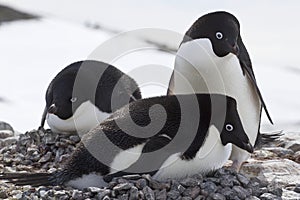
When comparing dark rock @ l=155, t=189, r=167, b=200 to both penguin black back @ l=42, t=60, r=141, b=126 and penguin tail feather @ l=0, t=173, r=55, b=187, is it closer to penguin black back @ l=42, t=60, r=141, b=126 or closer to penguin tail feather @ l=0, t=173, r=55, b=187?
penguin tail feather @ l=0, t=173, r=55, b=187

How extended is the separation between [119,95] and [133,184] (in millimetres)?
1225

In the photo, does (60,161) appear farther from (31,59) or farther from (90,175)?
(31,59)

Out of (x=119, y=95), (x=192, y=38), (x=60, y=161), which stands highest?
(x=192, y=38)

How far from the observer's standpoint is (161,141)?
9.40 feet

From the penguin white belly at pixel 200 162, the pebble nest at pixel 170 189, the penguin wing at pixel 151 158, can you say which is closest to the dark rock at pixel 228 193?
the pebble nest at pixel 170 189

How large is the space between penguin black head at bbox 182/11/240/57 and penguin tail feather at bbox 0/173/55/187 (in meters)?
0.81

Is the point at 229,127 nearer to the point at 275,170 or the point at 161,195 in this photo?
the point at 161,195

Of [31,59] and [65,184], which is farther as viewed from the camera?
[31,59]

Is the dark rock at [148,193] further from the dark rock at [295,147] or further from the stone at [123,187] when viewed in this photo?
the dark rock at [295,147]

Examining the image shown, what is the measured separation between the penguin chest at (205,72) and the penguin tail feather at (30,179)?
0.66 meters

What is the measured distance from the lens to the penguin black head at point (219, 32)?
129 inches

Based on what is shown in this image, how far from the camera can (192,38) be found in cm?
333

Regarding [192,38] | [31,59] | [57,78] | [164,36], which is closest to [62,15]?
[31,59]

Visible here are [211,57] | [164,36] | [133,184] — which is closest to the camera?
[133,184]
